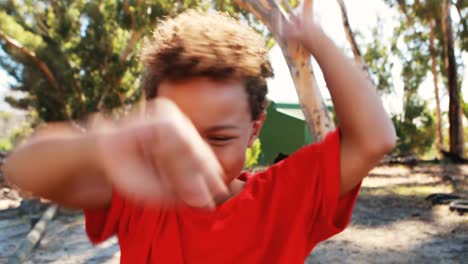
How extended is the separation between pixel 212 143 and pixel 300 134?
18575 mm

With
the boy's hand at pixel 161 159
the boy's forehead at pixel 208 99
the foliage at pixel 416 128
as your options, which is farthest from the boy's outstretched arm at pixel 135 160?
the foliage at pixel 416 128

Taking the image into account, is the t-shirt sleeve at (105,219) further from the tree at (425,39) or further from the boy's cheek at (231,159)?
the tree at (425,39)

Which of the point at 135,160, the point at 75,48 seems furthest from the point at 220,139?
the point at 75,48

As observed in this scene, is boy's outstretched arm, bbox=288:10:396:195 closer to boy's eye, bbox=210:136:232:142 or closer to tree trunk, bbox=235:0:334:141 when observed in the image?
boy's eye, bbox=210:136:232:142

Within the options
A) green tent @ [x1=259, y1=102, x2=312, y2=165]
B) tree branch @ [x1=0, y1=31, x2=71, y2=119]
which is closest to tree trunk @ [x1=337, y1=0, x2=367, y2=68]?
tree branch @ [x1=0, y1=31, x2=71, y2=119]

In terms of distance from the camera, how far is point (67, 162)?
0.84 m

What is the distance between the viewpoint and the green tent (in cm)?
1945

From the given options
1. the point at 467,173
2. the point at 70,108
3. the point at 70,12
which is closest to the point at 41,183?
the point at 467,173

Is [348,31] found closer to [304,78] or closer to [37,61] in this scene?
[304,78]

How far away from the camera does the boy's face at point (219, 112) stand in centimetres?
108

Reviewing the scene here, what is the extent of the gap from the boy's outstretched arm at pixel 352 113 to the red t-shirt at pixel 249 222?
0.10 feet

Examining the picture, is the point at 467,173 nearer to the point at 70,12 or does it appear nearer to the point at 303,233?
the point at 303,233

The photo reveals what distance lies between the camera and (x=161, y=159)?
0.71 meters

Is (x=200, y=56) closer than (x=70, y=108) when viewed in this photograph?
Yes
